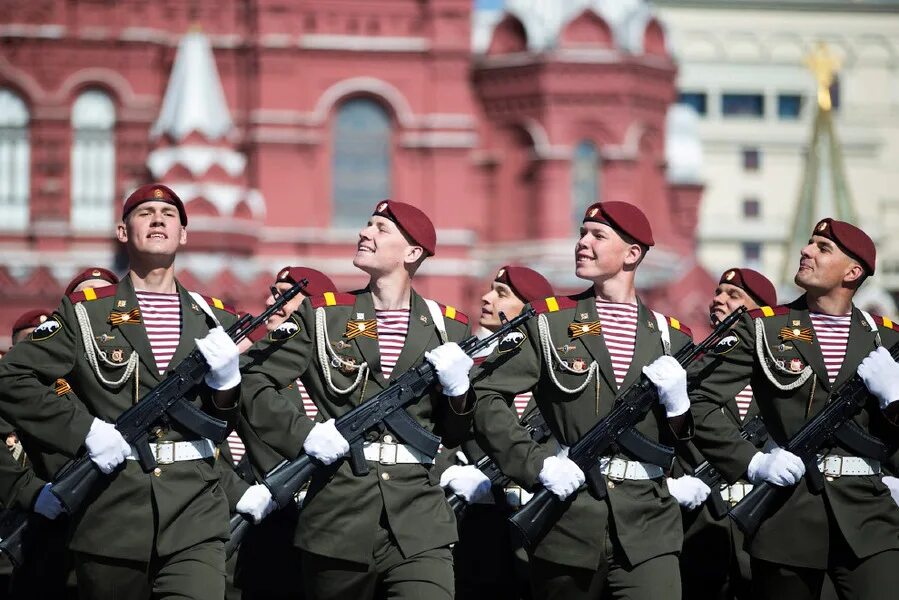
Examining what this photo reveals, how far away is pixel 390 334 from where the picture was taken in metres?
8.31

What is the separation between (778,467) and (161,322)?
109 inches

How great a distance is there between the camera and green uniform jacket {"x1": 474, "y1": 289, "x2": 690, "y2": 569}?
789 cm

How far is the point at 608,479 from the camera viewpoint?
8.03 m

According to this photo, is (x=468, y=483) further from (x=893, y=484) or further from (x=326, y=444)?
(x=893, y=484)

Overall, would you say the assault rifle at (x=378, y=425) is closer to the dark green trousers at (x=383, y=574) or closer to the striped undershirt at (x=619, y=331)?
the dark green trousers at (x=383, y=574)

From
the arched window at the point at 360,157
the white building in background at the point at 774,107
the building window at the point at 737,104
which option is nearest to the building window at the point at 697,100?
the white building in background at the point at 774,107

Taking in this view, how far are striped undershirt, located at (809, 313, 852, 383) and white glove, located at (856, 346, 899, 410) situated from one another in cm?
20

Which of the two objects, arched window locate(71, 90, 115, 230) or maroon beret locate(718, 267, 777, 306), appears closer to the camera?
maroon beret locate(718, 267, 777, 306)

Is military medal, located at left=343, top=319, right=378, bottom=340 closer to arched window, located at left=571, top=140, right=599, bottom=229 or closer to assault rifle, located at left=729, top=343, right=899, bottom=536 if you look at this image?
assault rifle, located at left=729, top=343, right=899, bottom=536

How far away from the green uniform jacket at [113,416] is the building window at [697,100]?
2069 inches

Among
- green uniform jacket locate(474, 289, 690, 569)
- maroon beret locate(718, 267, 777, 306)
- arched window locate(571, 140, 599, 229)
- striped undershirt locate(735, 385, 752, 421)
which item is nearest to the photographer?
green uniform jacket locate(474, 289, 690, 569)

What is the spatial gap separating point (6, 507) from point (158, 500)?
197 cm

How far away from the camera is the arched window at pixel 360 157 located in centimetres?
3306

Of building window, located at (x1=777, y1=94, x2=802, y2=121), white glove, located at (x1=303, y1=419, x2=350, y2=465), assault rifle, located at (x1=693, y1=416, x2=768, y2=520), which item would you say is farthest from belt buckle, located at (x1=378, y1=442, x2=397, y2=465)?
building window, located at (x1=777, y1=94, x2=802, y2=121)
